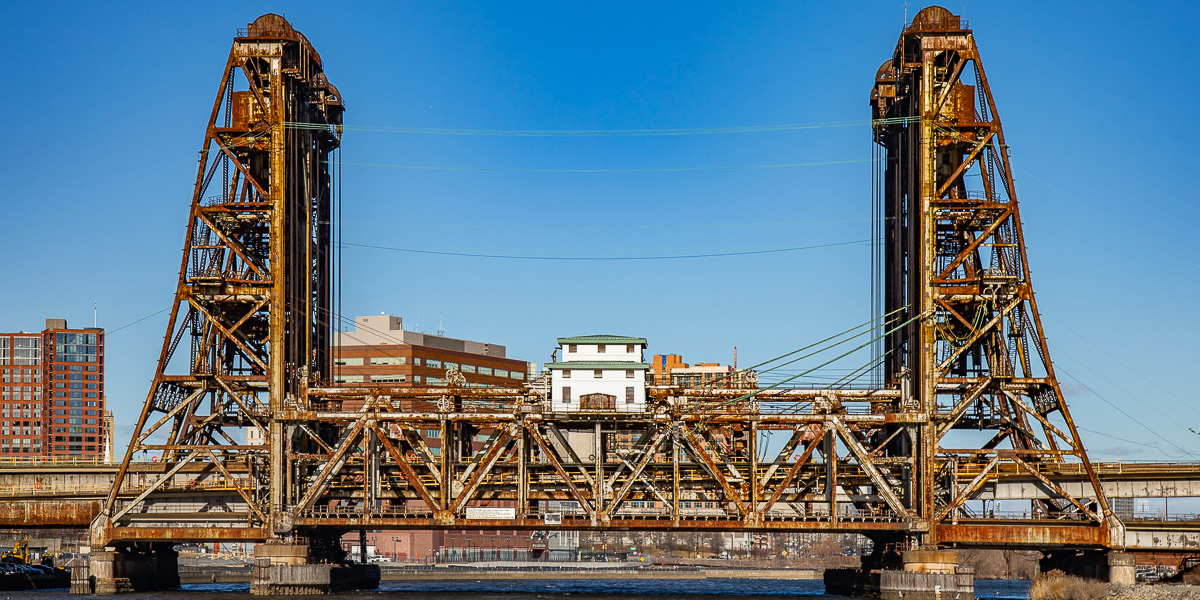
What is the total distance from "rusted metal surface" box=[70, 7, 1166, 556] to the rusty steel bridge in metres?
0.18

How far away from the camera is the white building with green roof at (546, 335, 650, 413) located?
9138cm

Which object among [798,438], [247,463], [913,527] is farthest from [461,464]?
[913,527]

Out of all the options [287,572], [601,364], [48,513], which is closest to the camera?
[287,572]

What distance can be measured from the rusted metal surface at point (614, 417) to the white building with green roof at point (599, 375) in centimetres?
157

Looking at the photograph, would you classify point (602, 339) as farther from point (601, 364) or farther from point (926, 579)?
point (926, 579)

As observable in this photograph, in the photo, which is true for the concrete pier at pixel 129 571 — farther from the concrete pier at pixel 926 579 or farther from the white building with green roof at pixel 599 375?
the concrete pier at pixel 926 579

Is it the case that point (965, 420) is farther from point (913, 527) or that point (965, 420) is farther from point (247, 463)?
point (247, 463)

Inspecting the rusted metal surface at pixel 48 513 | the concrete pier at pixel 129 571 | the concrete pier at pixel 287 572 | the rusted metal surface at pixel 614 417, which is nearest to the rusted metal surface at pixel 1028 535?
the rusted metal surface at pixel 614 417

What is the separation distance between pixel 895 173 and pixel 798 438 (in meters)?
22.0

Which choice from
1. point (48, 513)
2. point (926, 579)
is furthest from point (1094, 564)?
point (48, 513)

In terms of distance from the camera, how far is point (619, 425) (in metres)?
91.1

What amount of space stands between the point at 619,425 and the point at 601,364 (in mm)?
4248

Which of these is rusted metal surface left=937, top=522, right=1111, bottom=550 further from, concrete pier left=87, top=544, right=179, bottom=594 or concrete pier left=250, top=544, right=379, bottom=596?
concrete pier left=87, top=544, right=179, bottom=594

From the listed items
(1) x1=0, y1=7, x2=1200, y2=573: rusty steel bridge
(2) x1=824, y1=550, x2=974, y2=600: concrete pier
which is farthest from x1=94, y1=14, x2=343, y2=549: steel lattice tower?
(2) x1=824, y1=550, x2=974, y2=600: concrete pier
